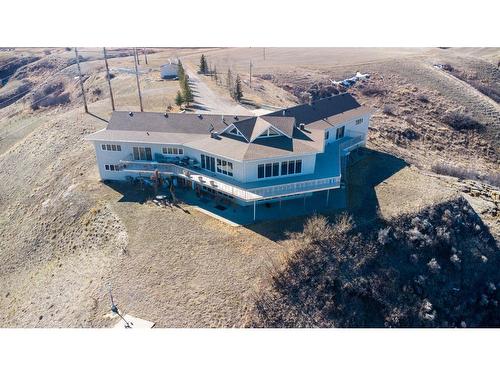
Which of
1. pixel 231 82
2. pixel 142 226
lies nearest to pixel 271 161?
pixel 142 226

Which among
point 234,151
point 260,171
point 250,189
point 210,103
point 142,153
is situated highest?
point 234,151

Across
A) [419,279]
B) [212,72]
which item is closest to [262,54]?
[212,72]

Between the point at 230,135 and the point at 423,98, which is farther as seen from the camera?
the point at 423,98

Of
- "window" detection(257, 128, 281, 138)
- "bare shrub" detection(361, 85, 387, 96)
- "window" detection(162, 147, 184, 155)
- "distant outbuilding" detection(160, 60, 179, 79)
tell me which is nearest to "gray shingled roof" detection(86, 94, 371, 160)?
"window" detection(257, 128, 281, 138)

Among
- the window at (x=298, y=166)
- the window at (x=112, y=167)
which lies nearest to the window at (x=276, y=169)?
the window at (x=298, y=166)

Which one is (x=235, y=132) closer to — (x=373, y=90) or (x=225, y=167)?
(x=225, y=167)

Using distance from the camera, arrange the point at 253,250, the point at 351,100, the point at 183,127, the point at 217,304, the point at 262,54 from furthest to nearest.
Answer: the point at 262,54 → the point at 351,100 → the point at 183,127 → the point at 253,250 → the point at 217,304

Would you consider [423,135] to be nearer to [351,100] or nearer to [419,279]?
[351,100]

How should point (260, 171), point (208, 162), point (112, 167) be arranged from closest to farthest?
point (260, 171) → point (208, 162) → point (112, 167)
